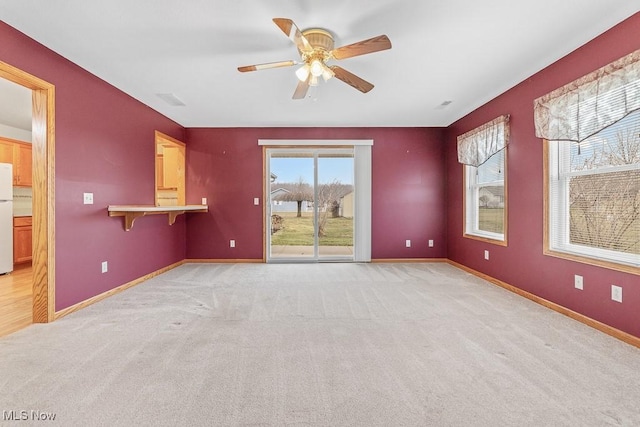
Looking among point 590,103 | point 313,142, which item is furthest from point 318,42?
point 313,142

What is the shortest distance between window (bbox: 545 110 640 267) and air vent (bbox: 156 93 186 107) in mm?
4229

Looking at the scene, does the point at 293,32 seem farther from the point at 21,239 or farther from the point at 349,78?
the point at 21,239

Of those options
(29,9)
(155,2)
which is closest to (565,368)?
(155,2)

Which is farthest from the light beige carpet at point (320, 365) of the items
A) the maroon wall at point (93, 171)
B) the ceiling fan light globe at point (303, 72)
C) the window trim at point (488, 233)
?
the ceiling fan light globe at point (303, 72)

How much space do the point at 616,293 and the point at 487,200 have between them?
2.08 metres

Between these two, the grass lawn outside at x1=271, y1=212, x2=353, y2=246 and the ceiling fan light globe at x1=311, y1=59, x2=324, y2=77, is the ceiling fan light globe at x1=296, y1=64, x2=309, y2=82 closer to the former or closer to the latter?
the ceiling fan light globe at x1=311, y1=59, x2=324, y2=77

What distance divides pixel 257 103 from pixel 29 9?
2.26m

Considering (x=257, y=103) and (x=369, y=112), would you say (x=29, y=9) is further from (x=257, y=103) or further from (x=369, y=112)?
(x=369, y=112)

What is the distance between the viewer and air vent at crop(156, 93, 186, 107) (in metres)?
3.72

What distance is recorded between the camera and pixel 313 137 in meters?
5.22

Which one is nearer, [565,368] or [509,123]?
[565,368]

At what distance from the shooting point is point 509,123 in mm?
3543

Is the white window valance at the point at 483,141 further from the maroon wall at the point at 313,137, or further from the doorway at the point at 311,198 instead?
the doorway at the point at 311,198

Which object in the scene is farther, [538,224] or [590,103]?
[538,224]
